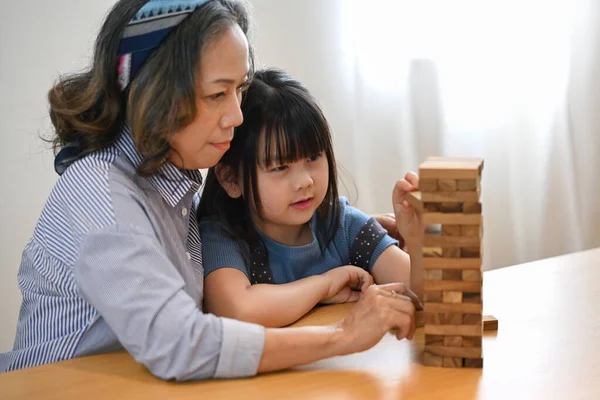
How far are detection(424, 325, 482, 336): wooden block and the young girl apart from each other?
0.20m

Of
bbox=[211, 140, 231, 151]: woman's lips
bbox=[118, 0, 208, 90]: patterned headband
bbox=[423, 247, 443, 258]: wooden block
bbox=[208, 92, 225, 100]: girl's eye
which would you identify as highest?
bbox=[118, 0, 208, 90]: patterned headband

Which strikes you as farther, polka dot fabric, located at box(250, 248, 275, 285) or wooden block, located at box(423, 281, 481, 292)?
polka dot fabric, located at box(250, 248, 275, 285)

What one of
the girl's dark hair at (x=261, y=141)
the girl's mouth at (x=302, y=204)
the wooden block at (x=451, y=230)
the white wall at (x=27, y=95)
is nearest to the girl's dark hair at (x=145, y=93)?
the girl's dark hair at (x=261, y=141)

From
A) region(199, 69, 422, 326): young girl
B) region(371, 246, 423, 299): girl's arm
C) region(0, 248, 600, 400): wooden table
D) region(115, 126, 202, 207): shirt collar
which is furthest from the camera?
region(371, 246, 423, 299): girl's arm

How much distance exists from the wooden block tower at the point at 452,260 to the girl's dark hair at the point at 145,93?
367mm

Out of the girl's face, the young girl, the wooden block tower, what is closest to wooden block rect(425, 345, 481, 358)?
the wooden block tower

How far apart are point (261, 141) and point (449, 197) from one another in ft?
1.45

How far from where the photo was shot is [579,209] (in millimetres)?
2684

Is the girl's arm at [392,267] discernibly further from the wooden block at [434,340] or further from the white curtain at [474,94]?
the white curtain at [474,94]

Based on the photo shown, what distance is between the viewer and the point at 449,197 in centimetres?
110

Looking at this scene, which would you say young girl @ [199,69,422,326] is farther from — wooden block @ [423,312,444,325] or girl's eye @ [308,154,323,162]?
wooden block @ [423,312,444,325]

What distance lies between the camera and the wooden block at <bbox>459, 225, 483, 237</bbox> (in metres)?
1.10

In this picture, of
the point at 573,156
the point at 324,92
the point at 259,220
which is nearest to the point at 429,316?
the point at 259,220

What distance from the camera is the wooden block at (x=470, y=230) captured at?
1.10 meters
